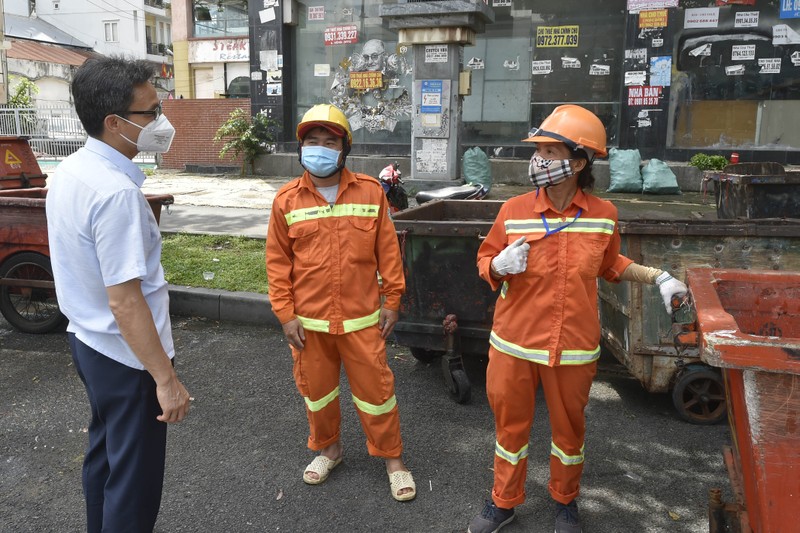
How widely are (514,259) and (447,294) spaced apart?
5.79 feet

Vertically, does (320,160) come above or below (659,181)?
above

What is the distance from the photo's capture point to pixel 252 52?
54.1 ft

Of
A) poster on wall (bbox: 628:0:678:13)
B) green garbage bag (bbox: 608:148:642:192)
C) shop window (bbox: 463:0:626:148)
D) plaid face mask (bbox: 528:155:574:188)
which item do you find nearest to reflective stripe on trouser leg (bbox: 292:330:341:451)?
plaid face mask (bbox: 528:155:574:188)

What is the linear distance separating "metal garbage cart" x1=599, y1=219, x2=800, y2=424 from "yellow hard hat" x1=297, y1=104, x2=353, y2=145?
1754mm

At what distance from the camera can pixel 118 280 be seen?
6.95ft

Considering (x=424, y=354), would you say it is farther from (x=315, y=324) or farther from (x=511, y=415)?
(x=511, y=415)

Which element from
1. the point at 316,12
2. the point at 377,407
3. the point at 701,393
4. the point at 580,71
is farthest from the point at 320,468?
the point at 316,12

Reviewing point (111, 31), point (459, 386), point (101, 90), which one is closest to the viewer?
point (101, 90)

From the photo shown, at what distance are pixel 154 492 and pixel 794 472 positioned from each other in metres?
2.02

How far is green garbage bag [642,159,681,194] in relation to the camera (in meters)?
12.1

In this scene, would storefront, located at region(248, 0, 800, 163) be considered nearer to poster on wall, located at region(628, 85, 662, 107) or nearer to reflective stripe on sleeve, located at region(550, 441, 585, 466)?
poster on wall, located at region(628, 85, 662, 107)

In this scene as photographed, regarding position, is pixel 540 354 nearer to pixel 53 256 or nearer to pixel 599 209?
pixel 599 209

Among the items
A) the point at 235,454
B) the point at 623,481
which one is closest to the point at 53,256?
the point at 235,454

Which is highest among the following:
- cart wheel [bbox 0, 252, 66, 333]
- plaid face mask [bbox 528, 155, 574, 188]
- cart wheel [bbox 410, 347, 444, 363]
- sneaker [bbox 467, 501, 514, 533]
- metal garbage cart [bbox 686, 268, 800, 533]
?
plaid face mask [bbox 528, 155, 574, 188]
